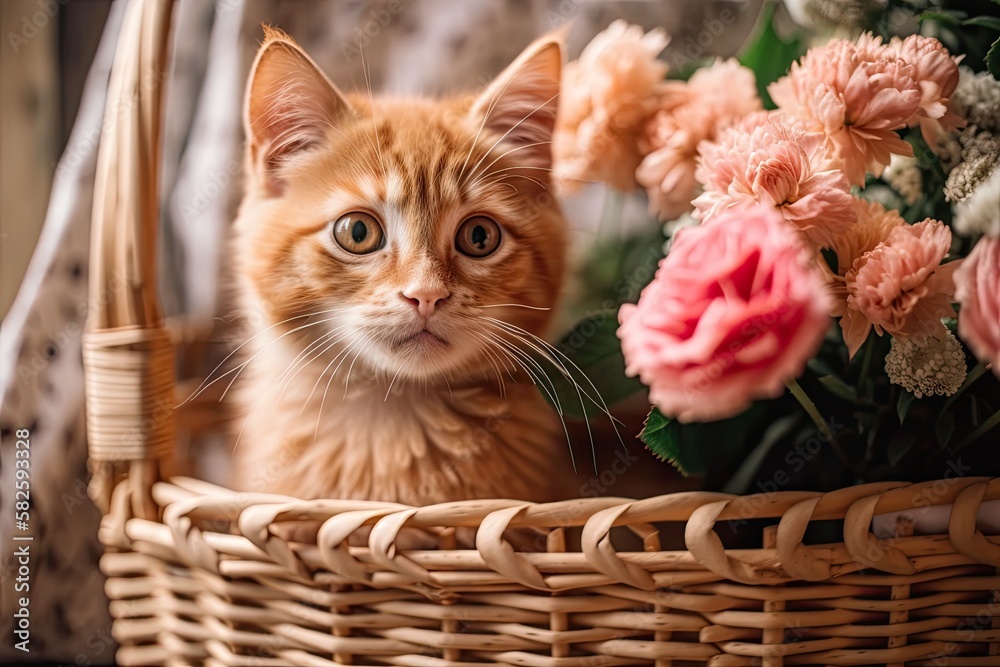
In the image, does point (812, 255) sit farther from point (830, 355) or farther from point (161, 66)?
point (161, 66)

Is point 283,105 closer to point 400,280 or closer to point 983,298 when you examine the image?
point 400,280

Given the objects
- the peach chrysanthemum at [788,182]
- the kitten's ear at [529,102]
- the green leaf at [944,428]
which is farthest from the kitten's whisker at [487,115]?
the green leaf at [944,428]

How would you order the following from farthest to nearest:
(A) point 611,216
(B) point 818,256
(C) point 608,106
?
(A) point 611,216
(C) point 608,106
(B) point 818,256

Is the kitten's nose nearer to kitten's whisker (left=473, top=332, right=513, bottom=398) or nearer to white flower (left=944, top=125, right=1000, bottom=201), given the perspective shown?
kitten's whisker (left=473, top=332, right=513, bottom=398)

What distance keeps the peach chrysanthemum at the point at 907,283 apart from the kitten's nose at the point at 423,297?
0.31m

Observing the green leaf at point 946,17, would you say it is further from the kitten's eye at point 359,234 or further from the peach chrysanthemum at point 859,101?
the kitten's eye at point 359,234

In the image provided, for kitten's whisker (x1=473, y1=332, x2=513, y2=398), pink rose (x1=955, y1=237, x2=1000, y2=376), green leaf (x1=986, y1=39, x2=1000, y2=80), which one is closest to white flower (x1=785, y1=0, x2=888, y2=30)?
green leaf (x1=986, y1=39, x2=1000, y2=80)

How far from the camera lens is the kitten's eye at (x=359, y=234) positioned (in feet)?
2.09

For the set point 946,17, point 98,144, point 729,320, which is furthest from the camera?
point 98,144

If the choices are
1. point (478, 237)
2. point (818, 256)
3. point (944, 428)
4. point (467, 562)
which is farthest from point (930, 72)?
point (467, 562)

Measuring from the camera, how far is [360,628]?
0.61 metres

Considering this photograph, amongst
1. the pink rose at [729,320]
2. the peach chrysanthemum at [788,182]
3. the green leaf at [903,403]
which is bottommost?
the green leaf at [903,403]

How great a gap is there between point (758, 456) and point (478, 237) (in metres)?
0.31

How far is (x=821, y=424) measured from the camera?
0.58 meters
